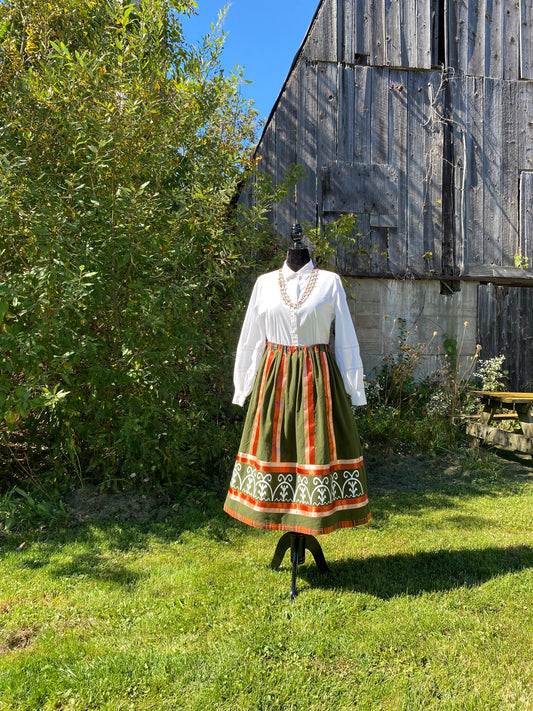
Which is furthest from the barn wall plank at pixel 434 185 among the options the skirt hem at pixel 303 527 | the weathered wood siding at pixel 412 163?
the skirt hem at pixel 303 527

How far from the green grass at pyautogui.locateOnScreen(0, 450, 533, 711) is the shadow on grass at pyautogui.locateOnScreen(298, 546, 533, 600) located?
1 cm

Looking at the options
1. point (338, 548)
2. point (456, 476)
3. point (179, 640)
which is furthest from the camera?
point (456, 476)

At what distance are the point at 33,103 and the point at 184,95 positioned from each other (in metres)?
0.98

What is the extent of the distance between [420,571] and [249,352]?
1.55 metres

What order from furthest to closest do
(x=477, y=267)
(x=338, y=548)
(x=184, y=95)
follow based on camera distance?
(x=477, y=267)
(x=184, y=95)
(x=338, y=548)

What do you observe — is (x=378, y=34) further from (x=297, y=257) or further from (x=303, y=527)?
(x=303, y=527)

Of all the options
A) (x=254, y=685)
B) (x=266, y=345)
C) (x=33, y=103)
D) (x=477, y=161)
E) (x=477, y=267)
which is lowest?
(x=254, y=685)

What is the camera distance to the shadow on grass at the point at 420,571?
2777mm

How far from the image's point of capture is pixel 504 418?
5.56 metres

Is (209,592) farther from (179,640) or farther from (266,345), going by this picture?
(266,345)

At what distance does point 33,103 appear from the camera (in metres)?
3.33

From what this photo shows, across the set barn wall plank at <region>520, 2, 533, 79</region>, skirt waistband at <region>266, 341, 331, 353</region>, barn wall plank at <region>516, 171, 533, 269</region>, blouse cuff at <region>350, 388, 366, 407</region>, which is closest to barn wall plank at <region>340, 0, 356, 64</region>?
barn wall plank at <region>520, 2, 533, 79</region>

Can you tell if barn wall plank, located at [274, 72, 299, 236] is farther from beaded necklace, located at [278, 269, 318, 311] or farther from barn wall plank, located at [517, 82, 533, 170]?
beaded necklace, located at [278, 269, 318, 311]

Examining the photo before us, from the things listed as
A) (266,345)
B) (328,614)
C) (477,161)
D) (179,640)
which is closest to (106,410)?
(266,345)
